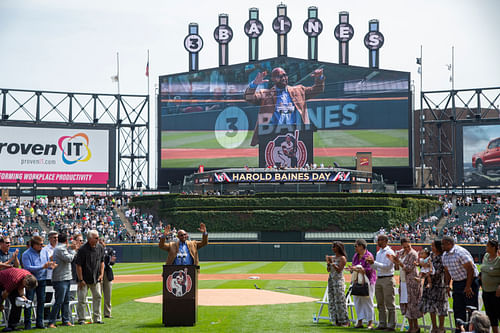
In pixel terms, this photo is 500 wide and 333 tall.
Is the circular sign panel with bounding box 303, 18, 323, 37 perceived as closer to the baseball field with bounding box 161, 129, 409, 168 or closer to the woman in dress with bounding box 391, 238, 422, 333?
the baseball field with bounding box 161, 129, 409, 168

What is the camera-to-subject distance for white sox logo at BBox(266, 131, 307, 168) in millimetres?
69312

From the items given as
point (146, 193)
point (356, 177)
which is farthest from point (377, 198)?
point (146, 193)

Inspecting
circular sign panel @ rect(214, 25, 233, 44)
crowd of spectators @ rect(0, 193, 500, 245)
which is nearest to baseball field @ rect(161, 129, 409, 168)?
crowd of spectators @ rect(0, 193, 500, 245)

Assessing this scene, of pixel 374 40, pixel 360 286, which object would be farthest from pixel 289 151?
pixel 360 286

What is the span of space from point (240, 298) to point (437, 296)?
894 cm

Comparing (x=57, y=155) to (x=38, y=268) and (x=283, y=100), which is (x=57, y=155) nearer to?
(x=283, y=100)

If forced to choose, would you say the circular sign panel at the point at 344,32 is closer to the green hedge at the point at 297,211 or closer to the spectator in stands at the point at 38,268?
the green hedge at the point at 297,211

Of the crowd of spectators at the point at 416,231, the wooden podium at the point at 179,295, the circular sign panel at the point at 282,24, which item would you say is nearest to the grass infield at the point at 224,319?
the wooden podium at the point at 179,295

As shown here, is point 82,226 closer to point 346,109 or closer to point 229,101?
point 229,101

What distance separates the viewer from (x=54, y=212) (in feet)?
200

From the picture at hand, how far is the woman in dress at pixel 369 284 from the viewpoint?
46.4 ft

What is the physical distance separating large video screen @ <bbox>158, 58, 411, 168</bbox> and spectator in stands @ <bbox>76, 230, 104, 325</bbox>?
54659mm

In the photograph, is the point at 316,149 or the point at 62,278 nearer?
the point at 62,278

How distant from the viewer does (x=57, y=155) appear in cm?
6969
